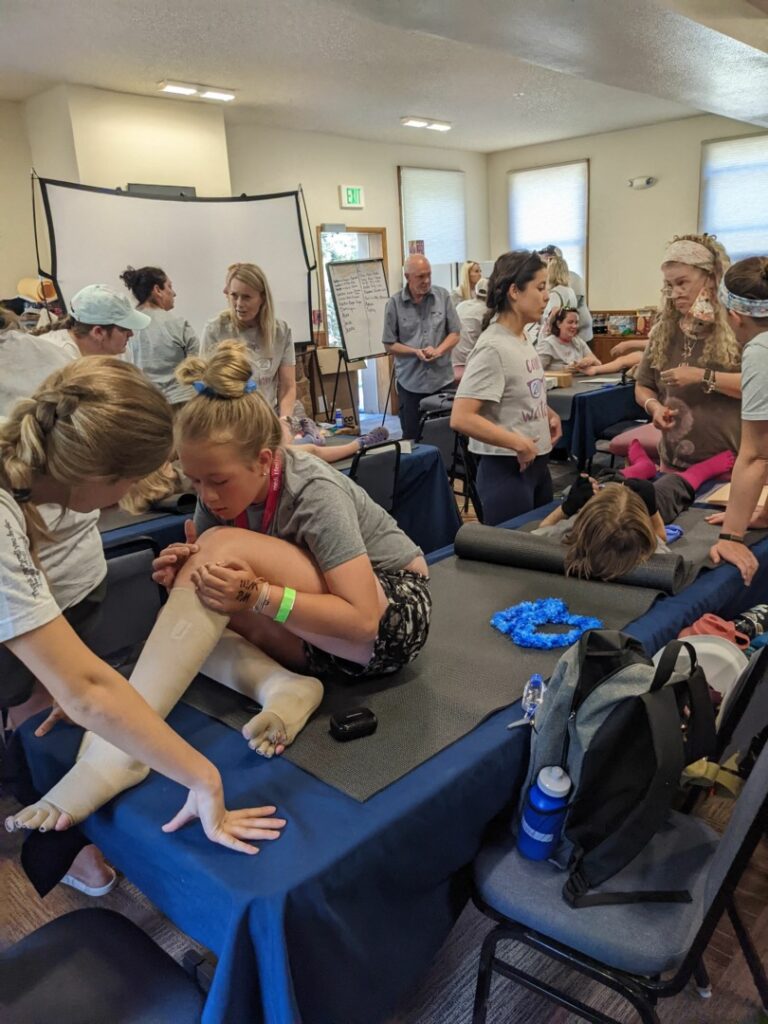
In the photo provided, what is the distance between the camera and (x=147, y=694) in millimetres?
1146

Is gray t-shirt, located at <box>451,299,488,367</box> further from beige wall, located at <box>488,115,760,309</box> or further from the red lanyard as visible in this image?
the red lanyard

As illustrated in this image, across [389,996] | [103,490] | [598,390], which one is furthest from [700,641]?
[598,390]

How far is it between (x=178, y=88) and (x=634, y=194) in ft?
16.8

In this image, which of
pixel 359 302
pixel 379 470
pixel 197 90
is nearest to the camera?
pixel 379 470

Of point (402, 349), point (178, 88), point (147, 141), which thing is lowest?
point (402, 349)

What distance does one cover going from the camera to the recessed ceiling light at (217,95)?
18.1 feet

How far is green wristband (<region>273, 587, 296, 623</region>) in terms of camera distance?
1173mm

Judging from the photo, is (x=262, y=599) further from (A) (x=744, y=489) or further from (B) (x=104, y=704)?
(A) (x=744, y=489)

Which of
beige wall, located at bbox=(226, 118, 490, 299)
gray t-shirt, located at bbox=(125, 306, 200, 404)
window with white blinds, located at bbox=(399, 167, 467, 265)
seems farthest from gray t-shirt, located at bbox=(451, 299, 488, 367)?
window with white blinds, located at bbox=(399, 167, 467, 265)

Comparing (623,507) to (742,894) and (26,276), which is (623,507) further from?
(26,276)

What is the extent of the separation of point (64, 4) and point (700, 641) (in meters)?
4.32

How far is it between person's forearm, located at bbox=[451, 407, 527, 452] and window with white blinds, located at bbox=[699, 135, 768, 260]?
6.46 meters

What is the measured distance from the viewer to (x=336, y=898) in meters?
0.94

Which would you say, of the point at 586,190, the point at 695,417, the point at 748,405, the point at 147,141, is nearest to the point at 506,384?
the point at 748,405
